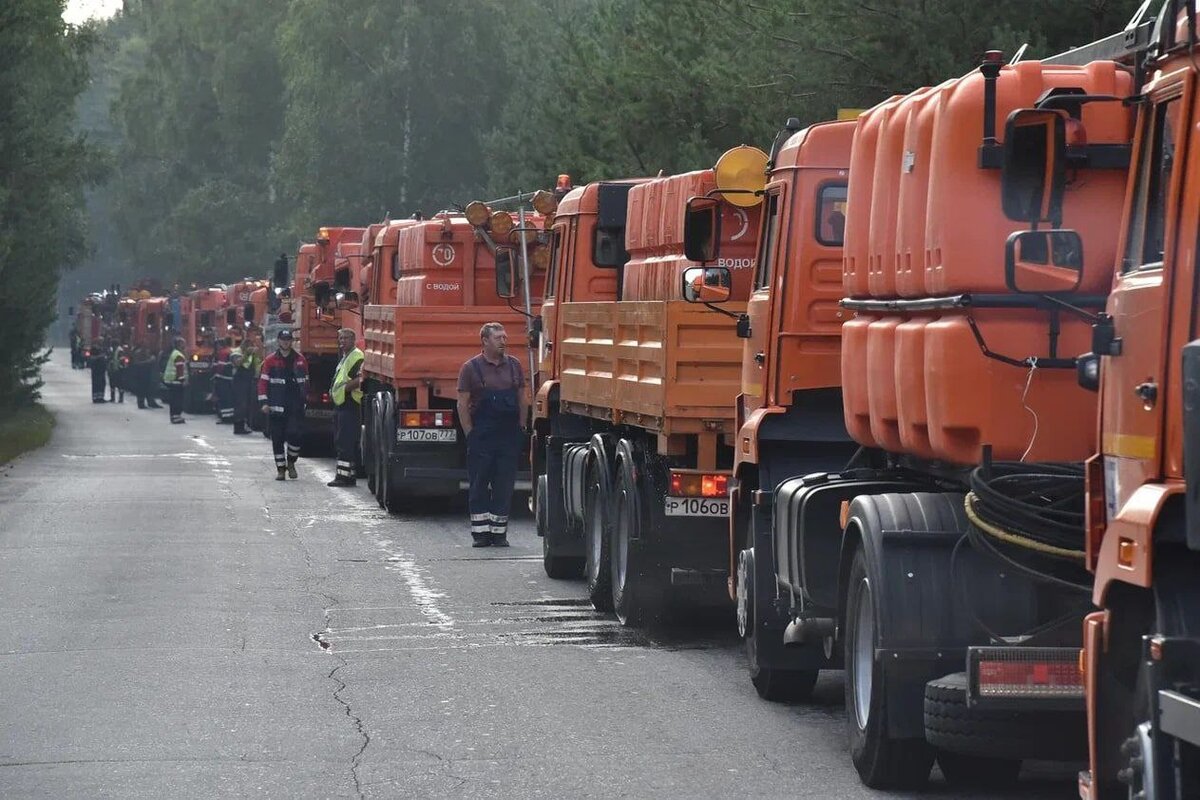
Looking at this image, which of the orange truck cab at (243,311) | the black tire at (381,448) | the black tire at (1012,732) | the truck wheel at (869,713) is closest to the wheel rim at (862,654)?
the truck wheel at (869,713)

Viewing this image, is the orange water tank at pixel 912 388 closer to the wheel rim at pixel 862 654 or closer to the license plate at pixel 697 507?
the wheel rim at pixel 862 654

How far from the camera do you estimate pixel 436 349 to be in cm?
2086

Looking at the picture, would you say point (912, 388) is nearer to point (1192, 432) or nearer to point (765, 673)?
point (765, 673)

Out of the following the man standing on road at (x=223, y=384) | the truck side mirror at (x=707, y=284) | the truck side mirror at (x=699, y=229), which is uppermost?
the truck side mirror at (x=699, y=229)

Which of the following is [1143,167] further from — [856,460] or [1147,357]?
[856,460]

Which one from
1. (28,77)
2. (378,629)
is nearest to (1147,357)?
(378,629)

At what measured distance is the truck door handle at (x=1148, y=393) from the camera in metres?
5.52

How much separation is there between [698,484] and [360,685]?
234 cm

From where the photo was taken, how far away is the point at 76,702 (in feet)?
32.2

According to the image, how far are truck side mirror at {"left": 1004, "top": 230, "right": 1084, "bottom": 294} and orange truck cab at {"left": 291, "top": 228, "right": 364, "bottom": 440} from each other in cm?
2162

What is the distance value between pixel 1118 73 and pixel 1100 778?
2.84 m

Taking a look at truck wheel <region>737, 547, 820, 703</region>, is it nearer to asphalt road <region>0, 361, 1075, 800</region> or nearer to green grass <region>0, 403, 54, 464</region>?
asphalt road <region>0, 361, 1075, 800</region>

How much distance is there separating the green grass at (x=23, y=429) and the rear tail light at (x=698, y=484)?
2137 centimetres

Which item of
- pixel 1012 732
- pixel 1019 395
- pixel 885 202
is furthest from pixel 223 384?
pixel 1012 732
